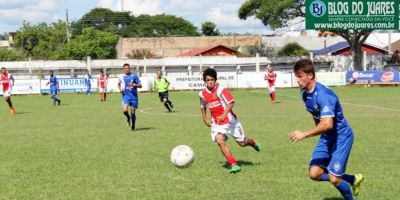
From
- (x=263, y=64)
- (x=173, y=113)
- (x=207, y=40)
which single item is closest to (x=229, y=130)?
(x=173, y=113)

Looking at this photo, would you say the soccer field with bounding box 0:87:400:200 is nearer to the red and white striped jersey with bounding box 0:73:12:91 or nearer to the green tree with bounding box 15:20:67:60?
the red and white striped jersey with bounding box 0:73:12:91

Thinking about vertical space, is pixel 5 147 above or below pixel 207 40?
below

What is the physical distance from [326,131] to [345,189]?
0.92 m

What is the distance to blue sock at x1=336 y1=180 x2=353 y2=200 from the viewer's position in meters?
7.43

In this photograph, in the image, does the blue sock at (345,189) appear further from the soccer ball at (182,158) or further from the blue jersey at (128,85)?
the blue jersey at (128,85)

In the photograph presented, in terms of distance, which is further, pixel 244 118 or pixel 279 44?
pixel 279 44

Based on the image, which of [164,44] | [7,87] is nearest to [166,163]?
[7,87]

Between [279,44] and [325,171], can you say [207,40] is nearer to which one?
[279,44]

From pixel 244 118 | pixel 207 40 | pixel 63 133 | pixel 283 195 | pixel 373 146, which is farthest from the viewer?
pixel 207 40

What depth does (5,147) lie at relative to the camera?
568 inches

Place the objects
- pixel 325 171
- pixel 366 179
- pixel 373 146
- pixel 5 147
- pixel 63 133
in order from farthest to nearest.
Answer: pixel 63 133, pixel 5 147, pixel 373 146, pixel 366 179, pixel 325 171

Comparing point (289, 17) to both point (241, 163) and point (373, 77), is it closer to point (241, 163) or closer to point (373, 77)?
point (373, 77)

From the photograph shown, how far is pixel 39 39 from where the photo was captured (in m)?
98.4

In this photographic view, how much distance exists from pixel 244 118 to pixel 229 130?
11420mm
